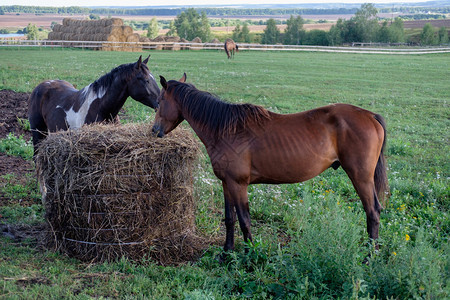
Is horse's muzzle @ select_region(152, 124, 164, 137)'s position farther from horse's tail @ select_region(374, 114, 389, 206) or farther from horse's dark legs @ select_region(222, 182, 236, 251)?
horse's tail @ select_region(374, 114, 389, 206)

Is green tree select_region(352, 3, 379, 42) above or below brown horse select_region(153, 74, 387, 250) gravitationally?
above

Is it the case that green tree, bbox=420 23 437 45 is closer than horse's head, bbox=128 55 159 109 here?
No

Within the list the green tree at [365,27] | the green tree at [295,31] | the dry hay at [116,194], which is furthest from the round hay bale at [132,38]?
the dry hay at [116,194]

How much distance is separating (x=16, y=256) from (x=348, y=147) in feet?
11.8

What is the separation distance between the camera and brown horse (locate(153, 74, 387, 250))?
439cm

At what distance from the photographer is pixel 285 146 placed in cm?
444

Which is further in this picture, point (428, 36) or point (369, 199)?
point (428, 36)

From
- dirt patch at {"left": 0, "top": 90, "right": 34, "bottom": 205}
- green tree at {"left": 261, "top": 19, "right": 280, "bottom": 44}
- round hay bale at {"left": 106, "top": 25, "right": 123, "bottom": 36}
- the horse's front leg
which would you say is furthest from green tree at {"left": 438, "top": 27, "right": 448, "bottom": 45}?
the horse's front leg

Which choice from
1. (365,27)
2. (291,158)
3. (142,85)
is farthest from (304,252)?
(365,27)

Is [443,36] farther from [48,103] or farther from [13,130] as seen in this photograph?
[48,103]

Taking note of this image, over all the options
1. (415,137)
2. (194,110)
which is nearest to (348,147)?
(194,110)

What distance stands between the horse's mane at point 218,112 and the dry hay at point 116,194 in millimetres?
A: 425

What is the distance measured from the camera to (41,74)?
1775 cm

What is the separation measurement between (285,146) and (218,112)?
80cm
